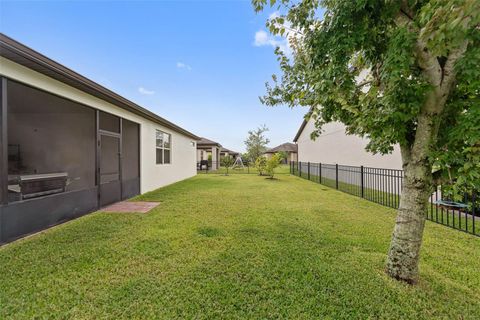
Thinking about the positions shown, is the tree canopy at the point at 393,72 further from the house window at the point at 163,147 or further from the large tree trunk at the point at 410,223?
the house window at the point at 163,147

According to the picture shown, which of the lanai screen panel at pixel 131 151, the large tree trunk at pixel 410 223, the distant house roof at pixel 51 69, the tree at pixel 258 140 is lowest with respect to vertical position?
the large tree trunk at pixel 410 223

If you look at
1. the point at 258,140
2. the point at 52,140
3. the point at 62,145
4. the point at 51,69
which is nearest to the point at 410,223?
the point at 51,69

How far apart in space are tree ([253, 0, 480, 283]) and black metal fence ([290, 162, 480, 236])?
20.6 inches

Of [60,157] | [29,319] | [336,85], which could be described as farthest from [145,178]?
[336,85]

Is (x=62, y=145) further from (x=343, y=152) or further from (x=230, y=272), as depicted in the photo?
(x=343, y=152)

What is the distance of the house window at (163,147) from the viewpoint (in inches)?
385

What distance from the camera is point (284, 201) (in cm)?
674

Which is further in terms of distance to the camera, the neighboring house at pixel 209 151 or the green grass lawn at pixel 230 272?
the neighboring house at pixel 209 151

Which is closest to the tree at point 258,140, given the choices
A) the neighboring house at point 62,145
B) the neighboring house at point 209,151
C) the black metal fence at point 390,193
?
the neighboring house at point 209,151

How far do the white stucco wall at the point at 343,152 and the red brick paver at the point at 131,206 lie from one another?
6797mm

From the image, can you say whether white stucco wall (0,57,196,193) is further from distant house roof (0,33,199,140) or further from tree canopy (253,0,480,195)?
tree canopy (253,0,480,195)

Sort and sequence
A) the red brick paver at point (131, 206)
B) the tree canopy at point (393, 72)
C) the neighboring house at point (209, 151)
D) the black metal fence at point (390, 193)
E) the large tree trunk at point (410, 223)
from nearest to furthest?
the tree canopy at point (393, 72), the large tree trunk at point (410, 223), the black metal fence at point (390, 193), the red brick paver at point (131, 206), the neighboring house at point (209, 151)

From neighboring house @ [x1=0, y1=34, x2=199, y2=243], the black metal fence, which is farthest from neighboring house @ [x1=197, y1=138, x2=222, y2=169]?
neighboring house @ [x1=0, y1=34, x2=199, y2=243]

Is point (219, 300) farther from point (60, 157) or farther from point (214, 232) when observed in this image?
point (60, 157)
